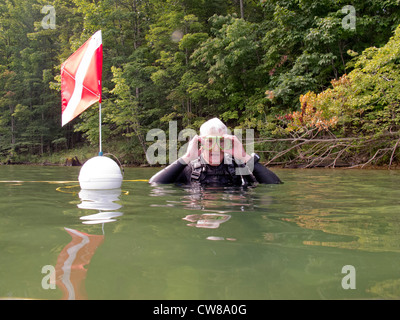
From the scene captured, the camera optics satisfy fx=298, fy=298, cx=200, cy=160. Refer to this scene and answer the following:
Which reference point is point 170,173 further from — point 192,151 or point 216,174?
point 216,174

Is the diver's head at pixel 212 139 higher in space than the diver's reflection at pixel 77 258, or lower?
higher

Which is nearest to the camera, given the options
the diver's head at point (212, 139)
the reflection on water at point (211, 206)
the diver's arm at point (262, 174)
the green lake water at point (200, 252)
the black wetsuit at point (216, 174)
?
the green lake water at point (200, 252)

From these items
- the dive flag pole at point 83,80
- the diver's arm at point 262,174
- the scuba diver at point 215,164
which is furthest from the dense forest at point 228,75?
the dive flag pole at point 83,80

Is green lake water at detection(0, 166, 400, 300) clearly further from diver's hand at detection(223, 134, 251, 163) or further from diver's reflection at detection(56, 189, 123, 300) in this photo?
diver's hand at detection(223, 134, 251, 163)

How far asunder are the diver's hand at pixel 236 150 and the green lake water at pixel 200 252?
1.54 meters

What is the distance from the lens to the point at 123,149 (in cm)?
1941

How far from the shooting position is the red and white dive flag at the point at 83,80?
4.28m

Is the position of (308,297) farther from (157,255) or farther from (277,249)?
(157,255)

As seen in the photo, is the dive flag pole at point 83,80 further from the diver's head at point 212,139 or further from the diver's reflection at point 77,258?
the diver's reflection at point 77,258

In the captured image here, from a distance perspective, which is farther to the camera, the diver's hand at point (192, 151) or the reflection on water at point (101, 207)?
the diver's hand at point (192, 151)

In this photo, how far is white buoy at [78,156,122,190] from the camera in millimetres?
3789

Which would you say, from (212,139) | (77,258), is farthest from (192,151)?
(77,258)

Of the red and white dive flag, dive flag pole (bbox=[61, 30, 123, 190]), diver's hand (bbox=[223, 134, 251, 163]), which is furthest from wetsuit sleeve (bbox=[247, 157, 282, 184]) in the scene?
the red and white dive flag

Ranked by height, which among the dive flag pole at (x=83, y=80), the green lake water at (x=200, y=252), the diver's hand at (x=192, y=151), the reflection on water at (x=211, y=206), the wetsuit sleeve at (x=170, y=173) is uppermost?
the dive flag pole at (x=83, y=80)
